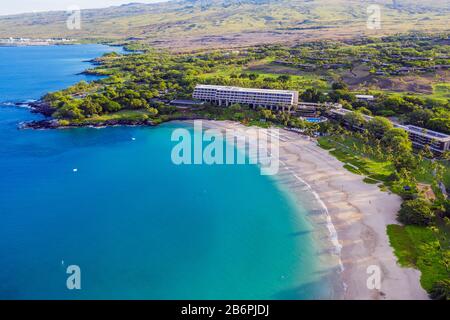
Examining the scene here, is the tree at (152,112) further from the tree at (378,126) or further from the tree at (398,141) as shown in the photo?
the tree at (398,141)

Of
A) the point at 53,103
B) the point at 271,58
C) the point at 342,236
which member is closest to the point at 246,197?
the point at 342,236

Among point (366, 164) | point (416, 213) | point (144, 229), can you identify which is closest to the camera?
point (416, 213)

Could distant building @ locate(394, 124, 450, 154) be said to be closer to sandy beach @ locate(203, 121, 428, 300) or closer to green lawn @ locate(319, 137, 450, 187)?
green lawn @ locate(319, 137, 450, 187)

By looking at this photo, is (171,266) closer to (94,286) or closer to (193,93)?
(94,286)

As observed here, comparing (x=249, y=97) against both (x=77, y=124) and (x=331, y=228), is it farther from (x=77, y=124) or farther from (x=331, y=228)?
(x=331, y=228)

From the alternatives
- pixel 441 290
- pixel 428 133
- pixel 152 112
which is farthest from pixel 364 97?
pixel 441 290

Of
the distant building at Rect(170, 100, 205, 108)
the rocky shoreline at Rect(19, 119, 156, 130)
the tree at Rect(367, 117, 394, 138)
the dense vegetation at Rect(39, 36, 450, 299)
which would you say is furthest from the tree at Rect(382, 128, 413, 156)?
the rocky shoreline at Rect(19, 119, 156, 130)

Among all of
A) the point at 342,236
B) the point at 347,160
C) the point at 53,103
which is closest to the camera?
the point at 342,236
